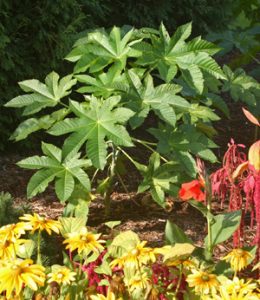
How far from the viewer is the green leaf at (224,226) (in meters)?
3.07

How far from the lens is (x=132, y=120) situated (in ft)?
11.6

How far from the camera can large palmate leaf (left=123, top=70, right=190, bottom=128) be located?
139 inches


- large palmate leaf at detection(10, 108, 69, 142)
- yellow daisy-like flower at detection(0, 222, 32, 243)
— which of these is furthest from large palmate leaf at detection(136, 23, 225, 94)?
yellow daisy-like flower at detection(0, 222, 32, 243)

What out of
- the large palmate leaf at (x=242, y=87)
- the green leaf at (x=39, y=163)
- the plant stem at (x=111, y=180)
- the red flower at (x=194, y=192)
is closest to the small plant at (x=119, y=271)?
the red flower at (x=194, y=192)

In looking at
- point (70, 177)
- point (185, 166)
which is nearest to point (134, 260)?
point (70, 177)

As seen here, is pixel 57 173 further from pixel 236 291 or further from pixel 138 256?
pixel 236 291

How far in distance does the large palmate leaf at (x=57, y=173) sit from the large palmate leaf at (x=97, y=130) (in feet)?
0.48

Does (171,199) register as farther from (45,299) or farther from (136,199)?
(45,299)

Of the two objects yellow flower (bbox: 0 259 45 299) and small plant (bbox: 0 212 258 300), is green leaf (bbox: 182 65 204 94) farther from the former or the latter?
yellow flower (bbox: 0 259 45 299)

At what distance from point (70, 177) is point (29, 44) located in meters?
2.23

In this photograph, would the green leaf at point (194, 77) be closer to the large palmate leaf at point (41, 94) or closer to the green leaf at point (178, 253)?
the large palmate leaf at point (41, 94)

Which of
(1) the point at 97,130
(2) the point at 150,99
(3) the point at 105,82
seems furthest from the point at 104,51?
(1) the point at 97,130

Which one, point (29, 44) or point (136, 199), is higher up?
point (29, 44)

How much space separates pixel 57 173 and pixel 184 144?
0.70 m
